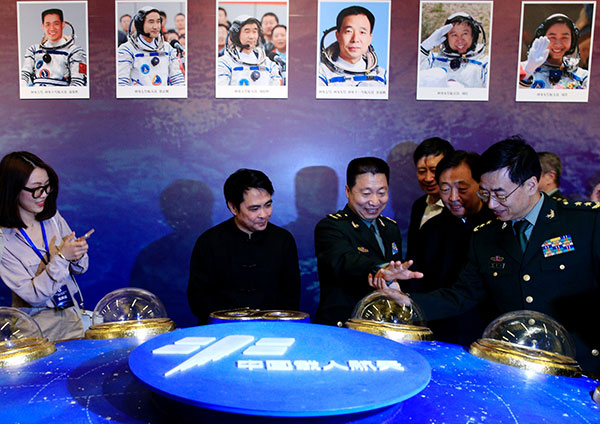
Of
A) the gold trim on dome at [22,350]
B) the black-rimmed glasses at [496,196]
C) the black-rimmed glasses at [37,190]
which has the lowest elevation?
the gold trim on dome at [22,350]

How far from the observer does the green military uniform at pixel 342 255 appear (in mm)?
3676

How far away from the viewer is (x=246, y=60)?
16.8ft

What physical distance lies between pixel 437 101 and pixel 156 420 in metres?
4.35

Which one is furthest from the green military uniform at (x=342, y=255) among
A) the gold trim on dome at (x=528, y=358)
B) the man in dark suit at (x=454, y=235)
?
the gold trim on dome at (x=528, y=358)

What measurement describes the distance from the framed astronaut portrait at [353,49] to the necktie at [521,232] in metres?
2.43

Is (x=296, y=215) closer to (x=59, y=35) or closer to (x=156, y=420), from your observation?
(x=59, y=35)

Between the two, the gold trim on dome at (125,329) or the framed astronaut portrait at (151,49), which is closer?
the gold trim on dome at (125,329)

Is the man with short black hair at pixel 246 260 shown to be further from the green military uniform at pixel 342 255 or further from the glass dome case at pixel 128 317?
the glass dome case at pixel 128 317

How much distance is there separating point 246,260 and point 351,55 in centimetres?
243

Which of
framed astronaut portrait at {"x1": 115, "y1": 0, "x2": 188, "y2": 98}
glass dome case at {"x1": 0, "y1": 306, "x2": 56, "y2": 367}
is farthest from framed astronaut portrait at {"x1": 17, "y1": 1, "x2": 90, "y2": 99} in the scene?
glass dome case at {"x1": 0, "y1": 306, "x2": 56, "y2": 367}

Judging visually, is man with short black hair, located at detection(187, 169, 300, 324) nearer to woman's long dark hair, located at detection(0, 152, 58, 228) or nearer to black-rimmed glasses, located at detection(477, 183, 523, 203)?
woman's long dark hair, located at detection(0, 152, 58, 228)

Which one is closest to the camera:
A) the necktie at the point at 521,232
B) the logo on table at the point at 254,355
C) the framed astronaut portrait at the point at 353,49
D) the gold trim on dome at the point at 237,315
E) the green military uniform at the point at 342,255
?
the logo on table at the point at 254,355

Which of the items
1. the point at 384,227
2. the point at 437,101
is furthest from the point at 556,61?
the point at 384,227

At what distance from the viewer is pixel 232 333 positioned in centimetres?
216
